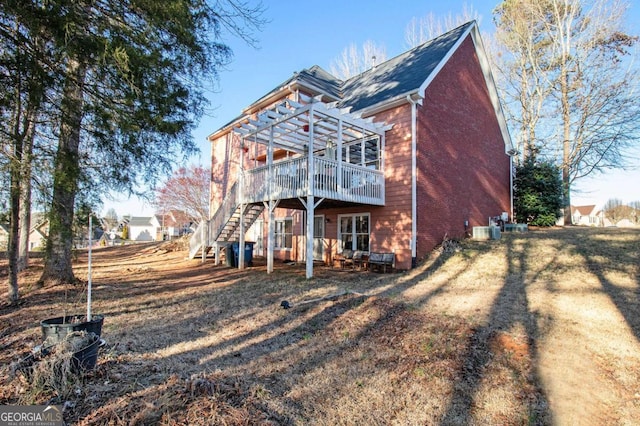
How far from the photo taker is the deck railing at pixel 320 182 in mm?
10350

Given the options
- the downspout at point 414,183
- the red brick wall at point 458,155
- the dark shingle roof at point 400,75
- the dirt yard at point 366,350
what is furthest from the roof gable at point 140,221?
the downspout at point 414,183

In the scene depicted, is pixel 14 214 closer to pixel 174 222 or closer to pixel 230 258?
pixel 230 258

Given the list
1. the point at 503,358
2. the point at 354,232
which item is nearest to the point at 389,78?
the point at 354,232

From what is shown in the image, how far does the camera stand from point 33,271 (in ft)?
40.8

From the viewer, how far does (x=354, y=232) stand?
13398mm

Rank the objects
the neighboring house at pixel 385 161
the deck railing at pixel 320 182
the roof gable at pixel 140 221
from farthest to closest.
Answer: the roof gable at pixel 140 221 → the neighboring house at pixel 385 161 → the deck railing at pixel 320 182

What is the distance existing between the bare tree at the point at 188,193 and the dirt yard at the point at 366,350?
63.8 ft

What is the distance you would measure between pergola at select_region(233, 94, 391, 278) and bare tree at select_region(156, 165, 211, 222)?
A: 16549 mm

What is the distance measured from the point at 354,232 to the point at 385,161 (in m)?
2.99

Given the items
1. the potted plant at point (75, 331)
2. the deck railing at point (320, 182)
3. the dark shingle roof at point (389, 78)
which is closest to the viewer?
the potted plant at point (75, 331)

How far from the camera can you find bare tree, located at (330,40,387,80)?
29.0m

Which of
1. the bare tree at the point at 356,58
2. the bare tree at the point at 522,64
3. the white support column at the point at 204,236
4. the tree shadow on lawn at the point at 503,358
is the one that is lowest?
the tree shadow on lawn at the point at 503,358

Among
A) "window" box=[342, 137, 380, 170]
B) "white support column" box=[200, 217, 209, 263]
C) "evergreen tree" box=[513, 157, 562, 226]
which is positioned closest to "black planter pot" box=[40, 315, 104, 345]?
"window" box=[342, 137, 380, 170]

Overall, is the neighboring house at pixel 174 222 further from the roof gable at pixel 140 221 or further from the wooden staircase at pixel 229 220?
the wooden staircase at pixel 229 220
